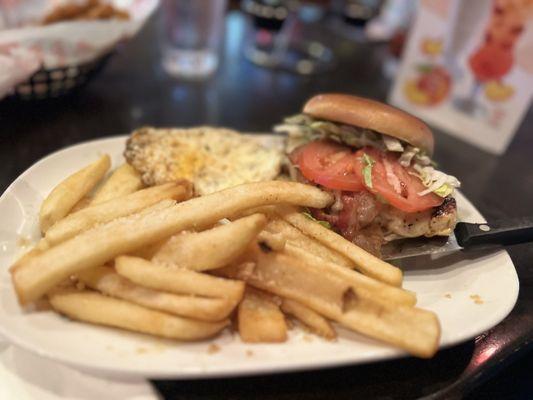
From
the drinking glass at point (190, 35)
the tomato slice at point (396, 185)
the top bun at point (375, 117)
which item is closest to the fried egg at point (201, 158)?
the top bun at point (375, 117)

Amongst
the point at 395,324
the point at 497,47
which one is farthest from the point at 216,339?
the point at 497,47

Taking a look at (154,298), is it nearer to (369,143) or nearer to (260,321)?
(260,321)

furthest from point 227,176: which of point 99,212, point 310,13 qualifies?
point 310,13

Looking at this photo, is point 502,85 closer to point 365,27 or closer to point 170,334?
point 365,27

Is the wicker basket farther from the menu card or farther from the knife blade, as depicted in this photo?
the menu card

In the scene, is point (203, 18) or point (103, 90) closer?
point (103, 90)
